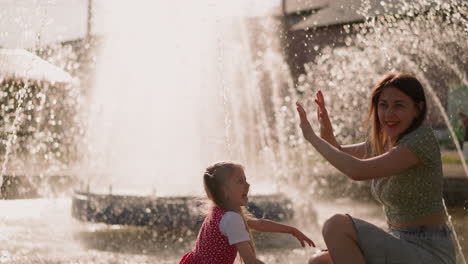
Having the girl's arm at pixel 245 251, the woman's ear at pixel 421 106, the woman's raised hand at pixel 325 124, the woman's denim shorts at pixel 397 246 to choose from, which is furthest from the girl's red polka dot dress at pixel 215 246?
the woman's ear at pixel 421 106

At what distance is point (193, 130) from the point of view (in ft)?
39.4

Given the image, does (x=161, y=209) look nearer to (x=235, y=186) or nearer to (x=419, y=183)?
(x=235, y=186)

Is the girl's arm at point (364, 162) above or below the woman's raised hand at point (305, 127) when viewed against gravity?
below

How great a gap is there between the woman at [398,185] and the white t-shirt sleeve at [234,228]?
36 centimetres

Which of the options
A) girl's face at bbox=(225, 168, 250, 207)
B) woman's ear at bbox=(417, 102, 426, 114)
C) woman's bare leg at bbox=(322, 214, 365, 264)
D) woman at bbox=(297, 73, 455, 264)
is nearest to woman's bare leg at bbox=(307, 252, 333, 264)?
woman at bbox=(297, 73, 455, 264)

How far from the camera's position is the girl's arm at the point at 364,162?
2543 millimetres

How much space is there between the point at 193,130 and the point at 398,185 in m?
9.48

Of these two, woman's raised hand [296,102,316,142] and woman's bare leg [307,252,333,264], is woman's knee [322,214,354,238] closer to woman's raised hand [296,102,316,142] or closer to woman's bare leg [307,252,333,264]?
woman's bare leg [307,252,333,264]

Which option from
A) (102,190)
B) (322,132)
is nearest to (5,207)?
(102,190)

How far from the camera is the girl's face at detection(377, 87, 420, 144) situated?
273cm

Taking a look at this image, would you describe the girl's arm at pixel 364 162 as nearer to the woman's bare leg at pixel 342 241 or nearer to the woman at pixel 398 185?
the woman at pixel 398 185

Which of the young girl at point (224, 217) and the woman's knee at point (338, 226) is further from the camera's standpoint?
the young girl at point (224, 217)

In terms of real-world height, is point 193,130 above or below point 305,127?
above

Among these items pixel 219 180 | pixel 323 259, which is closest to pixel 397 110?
pixel 323 259
